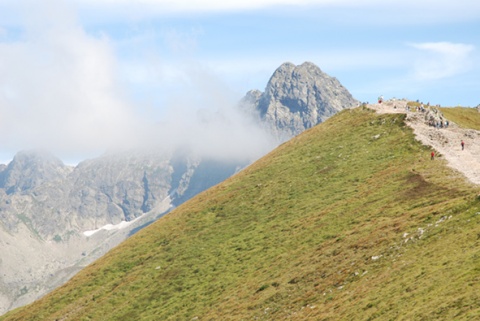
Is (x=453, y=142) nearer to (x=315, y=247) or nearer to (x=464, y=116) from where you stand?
(x=464, y=116)

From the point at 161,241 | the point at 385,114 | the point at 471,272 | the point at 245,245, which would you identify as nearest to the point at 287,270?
the point at 245,245

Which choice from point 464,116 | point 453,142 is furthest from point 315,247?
point 464,116

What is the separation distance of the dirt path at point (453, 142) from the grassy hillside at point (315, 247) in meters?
1.98

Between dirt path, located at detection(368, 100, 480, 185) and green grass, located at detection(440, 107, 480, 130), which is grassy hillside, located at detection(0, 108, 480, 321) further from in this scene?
green grass, located at detection(440, 107, 480, 130)

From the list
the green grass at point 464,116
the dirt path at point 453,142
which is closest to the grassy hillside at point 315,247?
the dirt path at point 453,142

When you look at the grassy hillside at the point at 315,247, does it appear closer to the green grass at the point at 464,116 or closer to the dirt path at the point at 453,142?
the dirt path at the point at 453,142

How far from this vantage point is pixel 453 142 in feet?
353

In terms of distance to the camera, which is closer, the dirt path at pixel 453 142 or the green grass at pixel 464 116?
the dirt path at pixel 453 142

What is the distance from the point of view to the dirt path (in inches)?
3563

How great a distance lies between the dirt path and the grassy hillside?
6.51ft

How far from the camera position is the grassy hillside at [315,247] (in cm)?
5550

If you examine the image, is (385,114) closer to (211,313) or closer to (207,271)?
(207,271)

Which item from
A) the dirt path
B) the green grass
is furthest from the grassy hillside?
the green grass

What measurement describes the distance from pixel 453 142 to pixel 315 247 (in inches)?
1552
